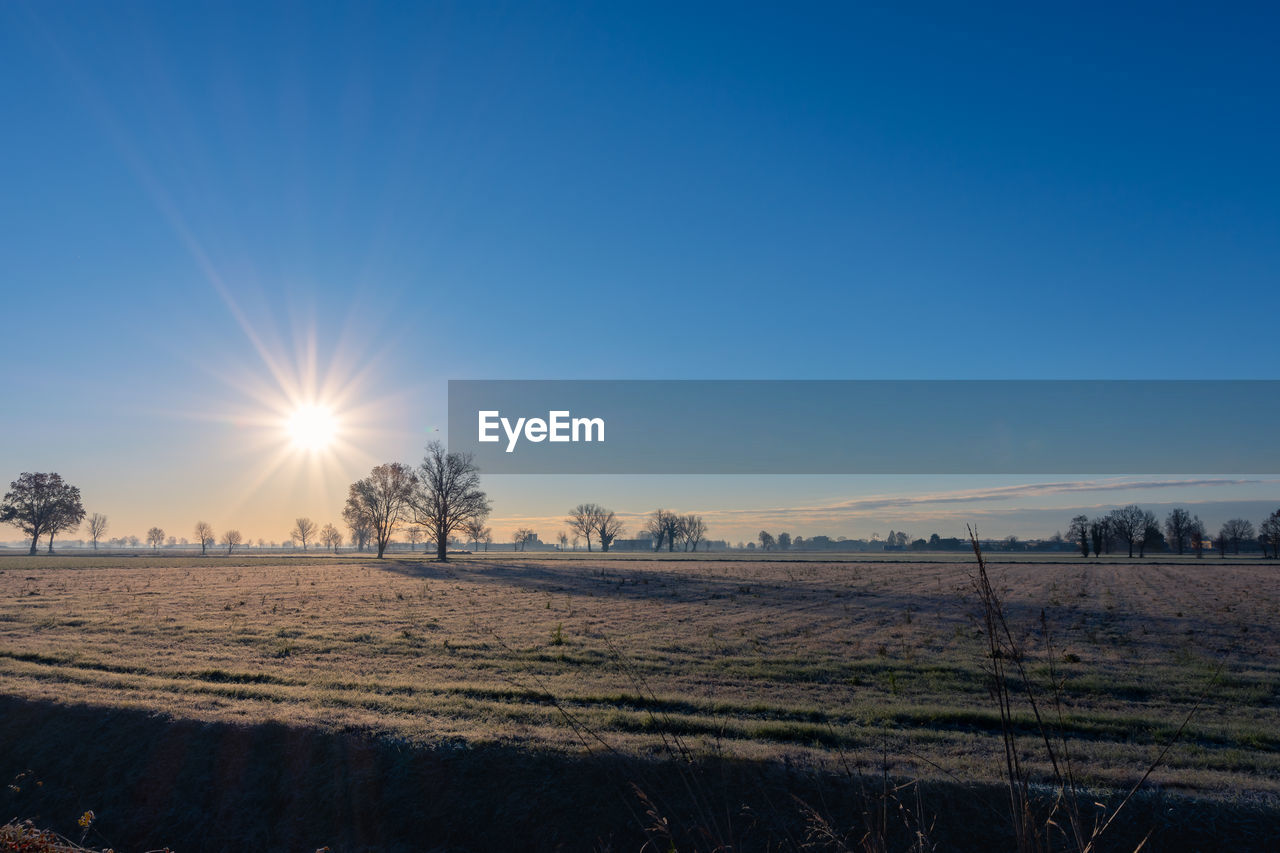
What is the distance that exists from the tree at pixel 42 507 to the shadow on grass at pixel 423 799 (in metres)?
125

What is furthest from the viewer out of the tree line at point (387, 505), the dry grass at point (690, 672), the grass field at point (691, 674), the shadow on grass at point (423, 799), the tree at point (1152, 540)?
the tree at point (1152, 540)

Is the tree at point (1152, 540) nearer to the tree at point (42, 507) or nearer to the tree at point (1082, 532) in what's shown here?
the tree at point (1082, 532)

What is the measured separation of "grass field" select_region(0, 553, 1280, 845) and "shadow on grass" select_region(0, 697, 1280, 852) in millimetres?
426

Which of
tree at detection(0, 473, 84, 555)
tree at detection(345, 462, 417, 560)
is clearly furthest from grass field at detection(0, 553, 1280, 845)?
tree at detection(0, 473, 84, 555)

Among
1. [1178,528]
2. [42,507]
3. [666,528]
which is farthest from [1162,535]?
[42,507]

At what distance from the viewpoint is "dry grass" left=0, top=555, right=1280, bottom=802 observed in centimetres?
1018

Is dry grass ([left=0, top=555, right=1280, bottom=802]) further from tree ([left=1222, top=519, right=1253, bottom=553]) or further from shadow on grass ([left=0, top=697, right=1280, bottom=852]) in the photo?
tree ([left=1222, top=519, right=1253, bottom=553])

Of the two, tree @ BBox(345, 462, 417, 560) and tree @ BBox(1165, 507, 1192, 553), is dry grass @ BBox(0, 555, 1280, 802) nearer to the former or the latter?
tree @ BBox(345, 462, 417, 560)

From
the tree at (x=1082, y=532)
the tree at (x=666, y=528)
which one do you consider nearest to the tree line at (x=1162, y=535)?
the tree at (x=1082, y=532)

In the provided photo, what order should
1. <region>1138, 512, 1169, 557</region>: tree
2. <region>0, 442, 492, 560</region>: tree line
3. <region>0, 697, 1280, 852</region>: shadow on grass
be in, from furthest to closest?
<region>1138, 512, 1169, 557</region>: tree < <region>0, 442, 492, 560</region>: tree line < <region>0, 697, 1280, 852</region>: shadow on grass

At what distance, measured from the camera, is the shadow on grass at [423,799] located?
25.0 feet

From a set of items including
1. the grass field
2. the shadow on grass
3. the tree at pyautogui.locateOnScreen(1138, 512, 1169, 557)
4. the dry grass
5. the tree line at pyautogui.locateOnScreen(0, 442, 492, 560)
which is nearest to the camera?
the shadow on grass

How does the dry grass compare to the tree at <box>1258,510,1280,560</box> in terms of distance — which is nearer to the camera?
the dry grass

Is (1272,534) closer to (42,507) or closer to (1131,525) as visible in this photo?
(1131,525)
